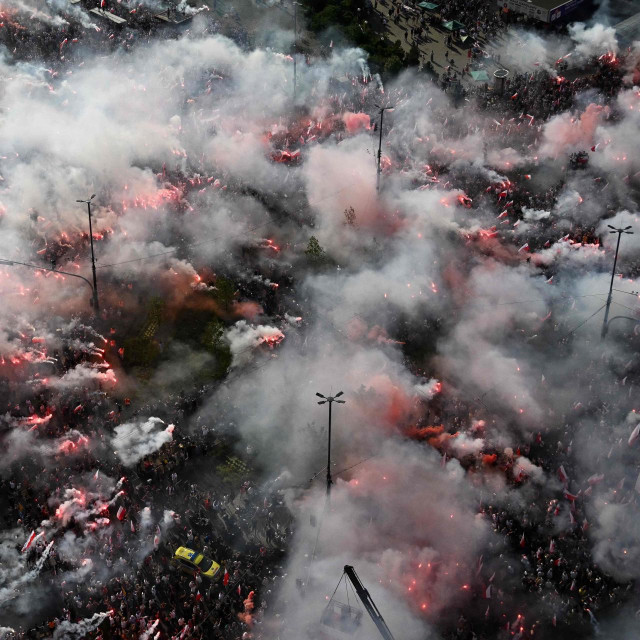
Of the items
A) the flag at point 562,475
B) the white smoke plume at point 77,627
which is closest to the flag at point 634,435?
the flag at point 562,475

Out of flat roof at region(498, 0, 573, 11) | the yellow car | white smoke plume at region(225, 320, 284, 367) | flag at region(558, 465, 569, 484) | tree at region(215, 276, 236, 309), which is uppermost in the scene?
flat roof at region(498, 0, 573, 11)

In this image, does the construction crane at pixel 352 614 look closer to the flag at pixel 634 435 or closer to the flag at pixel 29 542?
the flag at pixel 29 542

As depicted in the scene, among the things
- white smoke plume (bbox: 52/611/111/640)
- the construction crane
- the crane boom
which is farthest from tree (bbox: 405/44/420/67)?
white smoke plume (bbox: 52/611/111/640)

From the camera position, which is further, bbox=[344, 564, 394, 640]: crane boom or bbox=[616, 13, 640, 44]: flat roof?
bbox=[616, 13, 640, 44]: flat roof

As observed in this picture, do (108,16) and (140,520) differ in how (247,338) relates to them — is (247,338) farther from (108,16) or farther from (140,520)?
(108,16)

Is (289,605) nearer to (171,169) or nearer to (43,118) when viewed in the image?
(171,169)

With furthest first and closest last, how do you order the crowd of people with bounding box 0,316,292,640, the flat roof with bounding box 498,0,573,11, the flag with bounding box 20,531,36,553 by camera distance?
1. the flat roof with bounding box 498,0,573,11
2. the flag with bounding box 20,531,36,553
3. the crowd of people with bounding box 0,316,292,640

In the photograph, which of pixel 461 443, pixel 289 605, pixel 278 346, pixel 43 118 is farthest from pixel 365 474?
pixel 43 118

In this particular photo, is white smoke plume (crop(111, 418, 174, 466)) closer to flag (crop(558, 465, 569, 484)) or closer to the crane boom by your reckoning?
the crane boom
